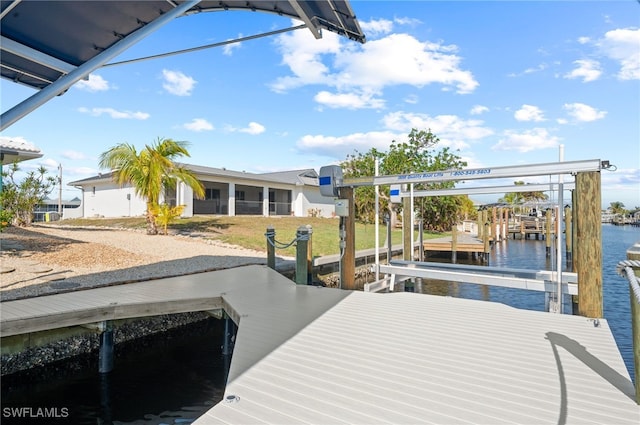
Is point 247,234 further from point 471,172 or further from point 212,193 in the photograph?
point 471,172

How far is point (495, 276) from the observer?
6477 millimetres

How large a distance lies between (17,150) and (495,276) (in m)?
12.0

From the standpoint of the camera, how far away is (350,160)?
2827 cm

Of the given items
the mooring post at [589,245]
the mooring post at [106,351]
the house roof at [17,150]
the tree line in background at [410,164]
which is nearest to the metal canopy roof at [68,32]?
the mooring post at [106,351]

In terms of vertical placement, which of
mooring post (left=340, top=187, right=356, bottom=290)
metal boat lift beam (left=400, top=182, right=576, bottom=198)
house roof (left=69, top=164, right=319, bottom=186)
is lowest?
mooring post (left=340, top=187, right=356, bottom=290)

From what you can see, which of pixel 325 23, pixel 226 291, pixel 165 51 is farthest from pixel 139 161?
pixel 325 23

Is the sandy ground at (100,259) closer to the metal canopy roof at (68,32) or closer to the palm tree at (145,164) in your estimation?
the palm tree at (145,164)

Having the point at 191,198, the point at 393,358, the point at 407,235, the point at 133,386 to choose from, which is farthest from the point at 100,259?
the point at 191,198

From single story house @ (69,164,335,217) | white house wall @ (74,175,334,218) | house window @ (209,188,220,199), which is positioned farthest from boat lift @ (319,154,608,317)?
house window @ (209,188,220,199)

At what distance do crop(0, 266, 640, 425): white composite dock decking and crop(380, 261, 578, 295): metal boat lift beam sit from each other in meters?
1.10

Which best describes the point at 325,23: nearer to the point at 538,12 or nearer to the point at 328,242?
the point at 538,12

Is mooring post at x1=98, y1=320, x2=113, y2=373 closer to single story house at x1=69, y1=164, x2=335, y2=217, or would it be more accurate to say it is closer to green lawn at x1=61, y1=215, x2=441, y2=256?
green lawn at x1=61, y1=215, x2=441, y2=256

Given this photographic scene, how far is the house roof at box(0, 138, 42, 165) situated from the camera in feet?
31.3

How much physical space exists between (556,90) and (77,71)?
12.4 m
